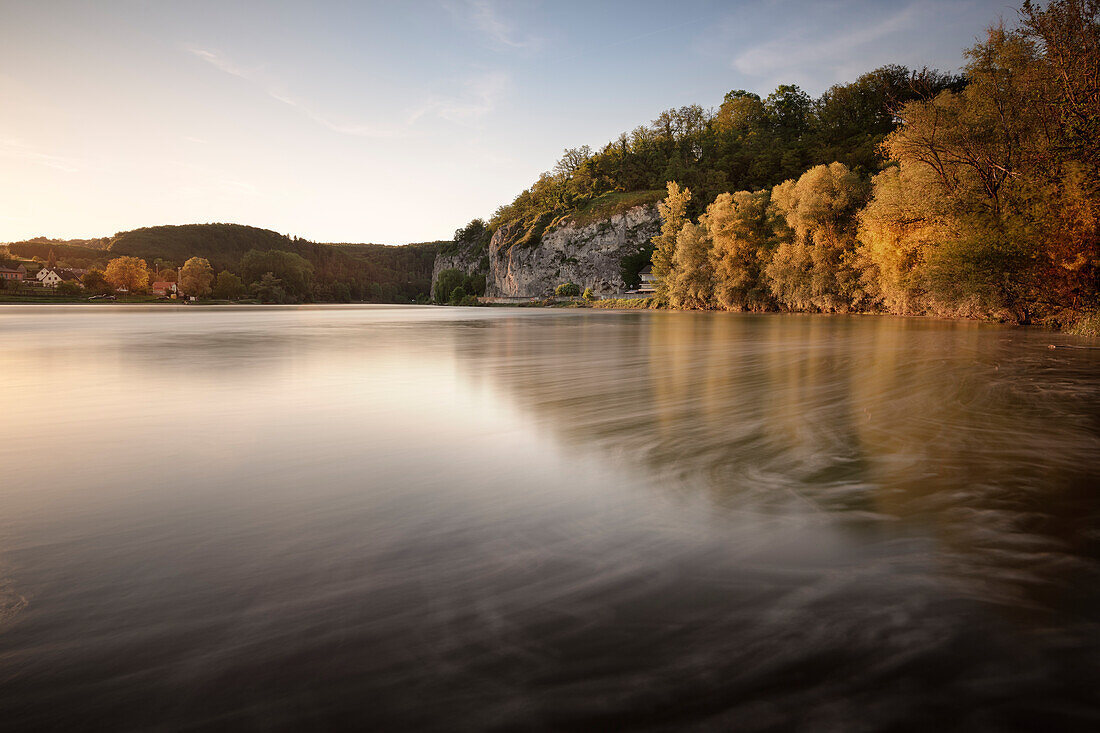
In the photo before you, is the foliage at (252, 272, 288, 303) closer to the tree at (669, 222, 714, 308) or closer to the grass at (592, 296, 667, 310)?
the grass at (592, 296, 667, 310)

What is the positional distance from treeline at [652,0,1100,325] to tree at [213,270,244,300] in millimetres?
118299

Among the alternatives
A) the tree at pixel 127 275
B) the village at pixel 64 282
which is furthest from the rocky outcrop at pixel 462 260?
the tree at pixel 127 275

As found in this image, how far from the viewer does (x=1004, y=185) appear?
2630 centimetres

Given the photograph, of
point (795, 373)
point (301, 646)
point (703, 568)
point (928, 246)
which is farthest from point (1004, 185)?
point (301, 646)

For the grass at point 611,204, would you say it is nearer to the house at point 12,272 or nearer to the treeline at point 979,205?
the treeline at point 979,205

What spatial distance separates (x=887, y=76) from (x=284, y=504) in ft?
332

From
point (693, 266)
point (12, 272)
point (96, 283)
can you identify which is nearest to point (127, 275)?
point (96, 283)

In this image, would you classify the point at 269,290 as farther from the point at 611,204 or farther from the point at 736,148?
the point at 736,148

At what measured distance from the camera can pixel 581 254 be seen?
11262 cm

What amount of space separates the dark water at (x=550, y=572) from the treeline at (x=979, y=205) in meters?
17.8

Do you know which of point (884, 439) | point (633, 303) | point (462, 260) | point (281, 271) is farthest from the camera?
point (462, 260)

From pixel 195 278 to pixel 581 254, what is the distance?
8287cm

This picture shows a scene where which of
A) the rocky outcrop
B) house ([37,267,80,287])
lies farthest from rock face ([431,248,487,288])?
house ([37,267,80,287])

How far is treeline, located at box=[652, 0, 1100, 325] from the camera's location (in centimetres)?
1862
